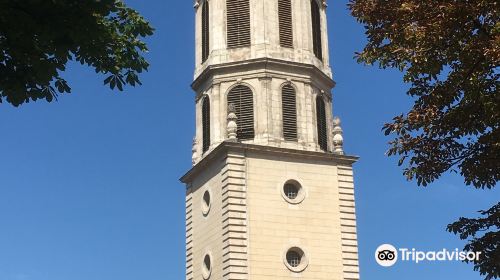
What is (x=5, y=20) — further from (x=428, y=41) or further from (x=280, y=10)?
(x=280, y=10)

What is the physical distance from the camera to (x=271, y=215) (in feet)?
140

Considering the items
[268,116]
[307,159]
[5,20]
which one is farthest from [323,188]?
[5,20]

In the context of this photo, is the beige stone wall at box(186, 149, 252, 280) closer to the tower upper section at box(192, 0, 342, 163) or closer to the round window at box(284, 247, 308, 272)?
the tower upper section at box(192, 0, 342, 163)

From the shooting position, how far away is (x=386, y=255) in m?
23.7

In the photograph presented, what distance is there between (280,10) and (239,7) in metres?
2.39

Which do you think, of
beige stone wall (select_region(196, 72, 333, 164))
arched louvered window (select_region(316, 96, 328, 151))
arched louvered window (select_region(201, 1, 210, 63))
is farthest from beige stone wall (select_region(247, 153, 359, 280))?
arched louvered window (select_region(201, 1, 210, 63))

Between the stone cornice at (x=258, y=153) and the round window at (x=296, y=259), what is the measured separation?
5188mm

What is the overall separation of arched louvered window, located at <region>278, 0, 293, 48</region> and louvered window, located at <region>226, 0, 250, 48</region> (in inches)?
75.2

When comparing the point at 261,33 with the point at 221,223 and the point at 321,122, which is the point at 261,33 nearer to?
the point at 321,122

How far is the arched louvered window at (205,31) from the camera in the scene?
48.7m

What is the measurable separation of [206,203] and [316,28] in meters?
12.6

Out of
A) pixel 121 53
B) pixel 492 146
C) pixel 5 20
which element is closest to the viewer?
pixel 5 20

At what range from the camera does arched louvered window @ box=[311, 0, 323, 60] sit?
48500 millimetres

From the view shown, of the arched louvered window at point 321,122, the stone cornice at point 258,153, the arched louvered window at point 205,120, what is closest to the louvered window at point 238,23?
the arched louvered window at point 205,120
